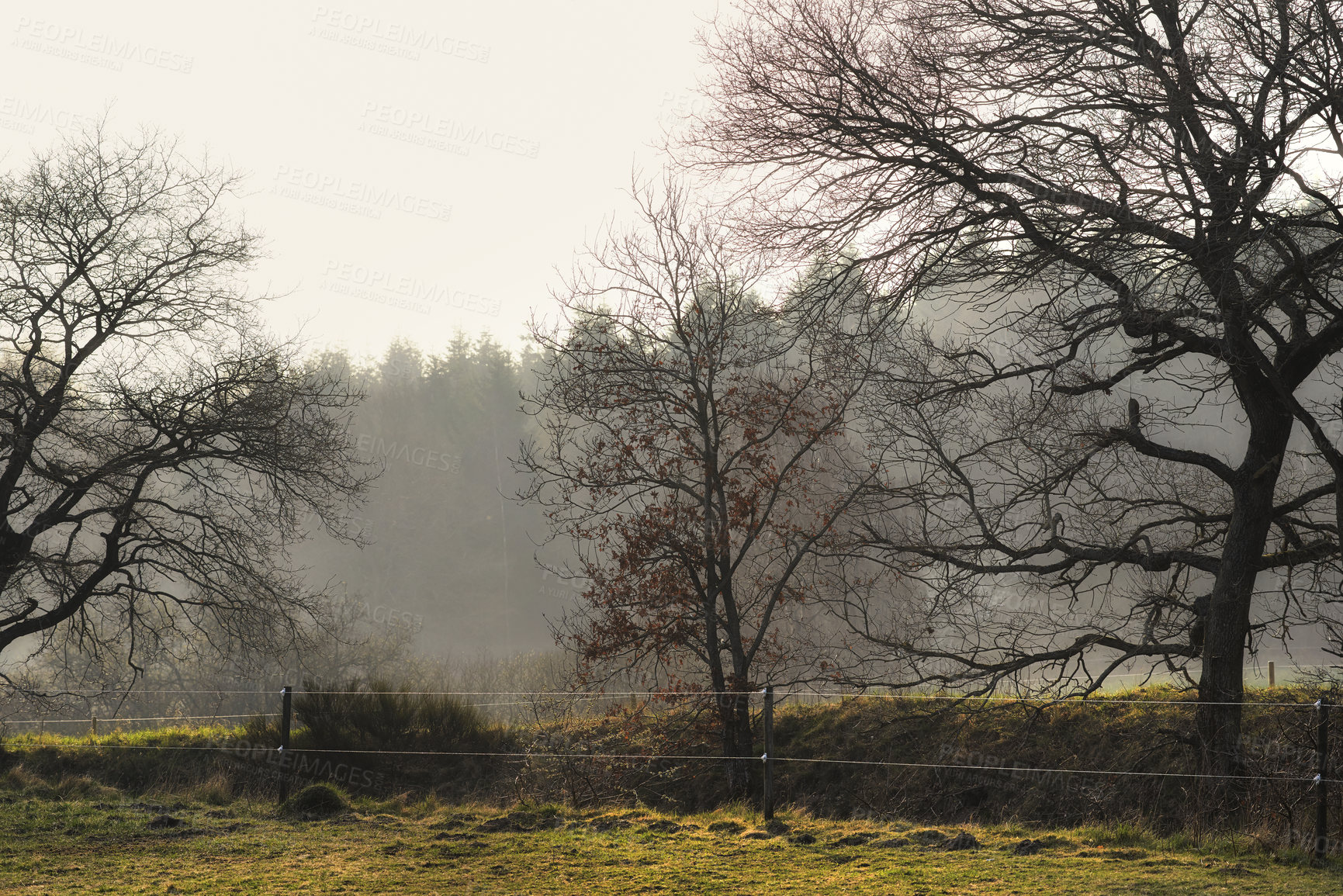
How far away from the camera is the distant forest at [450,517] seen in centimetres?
5612

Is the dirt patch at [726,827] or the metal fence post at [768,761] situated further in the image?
the metal fence post at [768,761]

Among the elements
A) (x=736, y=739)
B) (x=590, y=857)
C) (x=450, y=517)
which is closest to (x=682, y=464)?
(x=736, y=739)

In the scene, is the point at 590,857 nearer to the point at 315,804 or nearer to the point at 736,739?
the point at 315,804

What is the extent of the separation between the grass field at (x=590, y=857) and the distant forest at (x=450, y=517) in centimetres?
4667

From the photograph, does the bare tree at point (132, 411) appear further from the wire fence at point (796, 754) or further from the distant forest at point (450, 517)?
the distant forest at point (450, 517)

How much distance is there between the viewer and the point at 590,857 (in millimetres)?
6941

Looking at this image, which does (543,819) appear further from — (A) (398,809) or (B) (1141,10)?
(B) (1141,10)

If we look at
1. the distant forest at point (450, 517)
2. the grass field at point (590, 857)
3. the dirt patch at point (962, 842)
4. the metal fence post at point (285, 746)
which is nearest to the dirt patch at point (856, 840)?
→ the grass field at point (590, 857)

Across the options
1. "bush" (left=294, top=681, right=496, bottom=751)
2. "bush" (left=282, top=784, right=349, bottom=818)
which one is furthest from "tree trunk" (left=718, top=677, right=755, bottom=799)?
"bush" (left=282, top=784, right=349, bottom=818)

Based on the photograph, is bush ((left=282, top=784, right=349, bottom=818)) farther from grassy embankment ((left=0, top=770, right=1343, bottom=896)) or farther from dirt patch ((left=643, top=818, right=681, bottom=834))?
dirt patch ((left=643, top=818, right=681, bottom=834))

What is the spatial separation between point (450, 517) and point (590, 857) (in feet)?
174

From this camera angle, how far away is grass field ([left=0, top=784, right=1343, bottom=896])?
597 cm

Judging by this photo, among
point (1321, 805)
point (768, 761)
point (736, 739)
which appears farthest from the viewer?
point (736, 739)

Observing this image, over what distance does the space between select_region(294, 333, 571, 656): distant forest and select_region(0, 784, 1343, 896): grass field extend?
4667 cm
